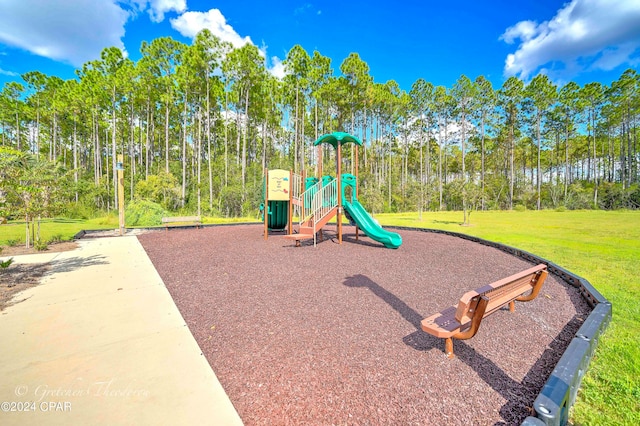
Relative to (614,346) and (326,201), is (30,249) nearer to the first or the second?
(326,201)

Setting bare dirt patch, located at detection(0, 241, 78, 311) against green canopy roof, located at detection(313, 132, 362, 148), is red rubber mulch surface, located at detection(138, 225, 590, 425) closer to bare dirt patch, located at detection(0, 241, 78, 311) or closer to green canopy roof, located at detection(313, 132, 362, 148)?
bare dirt patch, located at detection(0, 241, 78, 311)

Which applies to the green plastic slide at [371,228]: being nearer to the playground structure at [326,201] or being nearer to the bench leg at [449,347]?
the playground structure at [326,201]

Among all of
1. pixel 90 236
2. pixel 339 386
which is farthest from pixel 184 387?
pixel 90 236

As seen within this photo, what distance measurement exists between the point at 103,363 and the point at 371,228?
276 inches

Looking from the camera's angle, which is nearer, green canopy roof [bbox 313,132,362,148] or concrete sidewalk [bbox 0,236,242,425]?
concrete sidewalk [bbox 0,236,242,425]

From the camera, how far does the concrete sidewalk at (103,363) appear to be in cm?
175

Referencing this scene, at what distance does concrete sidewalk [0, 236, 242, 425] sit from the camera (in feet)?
5.74

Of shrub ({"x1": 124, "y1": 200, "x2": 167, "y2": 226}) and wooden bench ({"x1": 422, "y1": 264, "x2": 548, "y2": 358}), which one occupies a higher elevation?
shrub ({"x1": 124, "y1": 200, "x2": 167, "y2": 226})

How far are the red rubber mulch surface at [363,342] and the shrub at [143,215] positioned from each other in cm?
927

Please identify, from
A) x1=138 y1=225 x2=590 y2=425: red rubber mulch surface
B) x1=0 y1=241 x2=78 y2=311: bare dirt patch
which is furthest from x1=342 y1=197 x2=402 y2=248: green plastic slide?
x1=0 y1=241 x2=78 y2=311: bare dirt patch

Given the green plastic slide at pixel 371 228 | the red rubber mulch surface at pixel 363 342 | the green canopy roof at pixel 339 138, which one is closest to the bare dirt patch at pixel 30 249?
the red rubber mulch surface at pixel 363 342

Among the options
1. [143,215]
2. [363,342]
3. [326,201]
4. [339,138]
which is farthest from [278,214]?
[363,342]

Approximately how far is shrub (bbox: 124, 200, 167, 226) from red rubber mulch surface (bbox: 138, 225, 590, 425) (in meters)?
9.27

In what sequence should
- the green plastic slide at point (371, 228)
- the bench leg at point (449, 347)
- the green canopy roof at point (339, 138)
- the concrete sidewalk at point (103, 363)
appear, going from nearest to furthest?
the concrete sidewalk at point (103, 363), the bench leg at point (449, 347), the green plastic slide at point (371, 228), the green canopy roof at point (339, 138)
